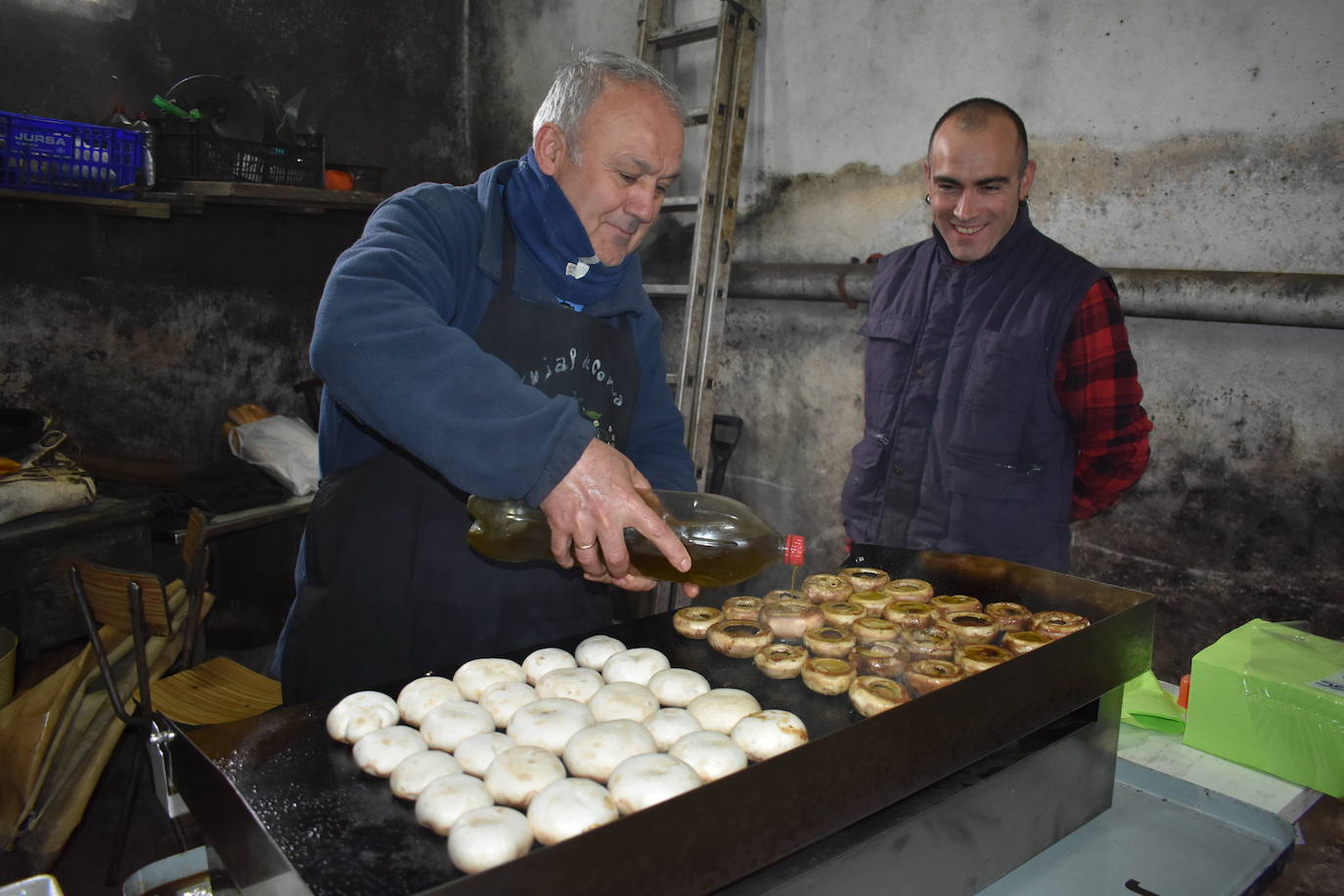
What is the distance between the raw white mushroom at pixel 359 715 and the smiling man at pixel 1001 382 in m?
1.68

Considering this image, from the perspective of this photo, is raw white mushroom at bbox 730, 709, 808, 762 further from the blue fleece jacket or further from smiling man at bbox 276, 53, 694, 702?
the blue fleece jacket

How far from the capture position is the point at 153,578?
2330 millimetres

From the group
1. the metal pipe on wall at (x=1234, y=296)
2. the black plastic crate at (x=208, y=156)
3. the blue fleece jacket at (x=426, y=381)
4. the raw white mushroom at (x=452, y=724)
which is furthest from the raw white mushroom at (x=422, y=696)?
the black plastic crate at (x=208, y=156)

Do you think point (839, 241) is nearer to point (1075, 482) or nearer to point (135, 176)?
point (1075, 482)

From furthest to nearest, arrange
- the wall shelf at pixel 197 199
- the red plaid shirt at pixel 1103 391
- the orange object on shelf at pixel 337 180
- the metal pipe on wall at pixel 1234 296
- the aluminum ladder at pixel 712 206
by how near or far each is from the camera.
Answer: the orange object on shelf at pixel 337 180, the aluminum ladder at pixel 712 206, the wall shelf at pixel 197 199, the metal pipe on wall at pixel 1234 296, the red plaid shirt at pixel 1103 391

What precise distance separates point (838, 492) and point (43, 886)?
351 centimetres

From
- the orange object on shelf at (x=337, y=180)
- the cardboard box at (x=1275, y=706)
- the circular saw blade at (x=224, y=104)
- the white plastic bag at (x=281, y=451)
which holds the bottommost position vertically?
the white plastic bag at (x=281, y=451)

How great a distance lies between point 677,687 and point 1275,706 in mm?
1085

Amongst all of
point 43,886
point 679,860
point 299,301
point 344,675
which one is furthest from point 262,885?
point 299,301

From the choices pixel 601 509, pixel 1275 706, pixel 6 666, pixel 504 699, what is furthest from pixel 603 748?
pixel 6 666

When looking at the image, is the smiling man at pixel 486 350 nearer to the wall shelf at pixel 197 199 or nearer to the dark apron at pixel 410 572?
the dark apron at pixel 410 572

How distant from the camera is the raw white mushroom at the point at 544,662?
1.41 m

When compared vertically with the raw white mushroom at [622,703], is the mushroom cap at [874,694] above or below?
above

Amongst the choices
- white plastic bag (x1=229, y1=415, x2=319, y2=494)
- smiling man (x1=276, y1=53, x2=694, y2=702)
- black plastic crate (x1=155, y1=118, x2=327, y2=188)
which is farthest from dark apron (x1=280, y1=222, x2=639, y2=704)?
black plastic crate (x1=155, y1=118, x2=327, y2=188)
